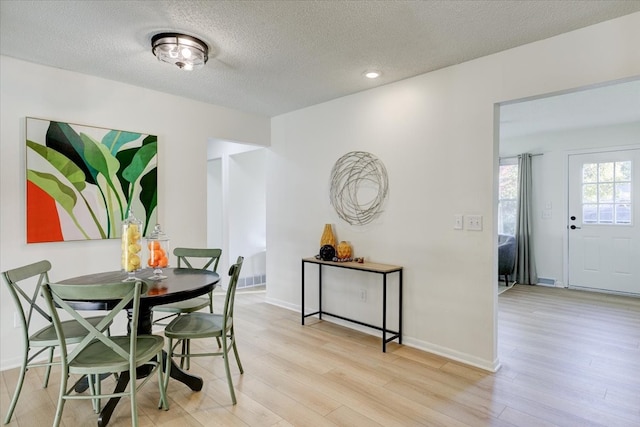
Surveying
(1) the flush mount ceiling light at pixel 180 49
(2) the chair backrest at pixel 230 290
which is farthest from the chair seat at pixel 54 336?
(1) the flush mount ceiling light at pixel 180 49

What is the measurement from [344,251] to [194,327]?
1.71 m

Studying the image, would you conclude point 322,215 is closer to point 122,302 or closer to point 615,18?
point 122,302

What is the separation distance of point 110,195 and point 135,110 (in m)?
0.88

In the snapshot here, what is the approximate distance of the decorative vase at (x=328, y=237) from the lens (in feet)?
12.3

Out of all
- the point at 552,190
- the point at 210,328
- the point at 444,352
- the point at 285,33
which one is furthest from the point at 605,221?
the point at 210,328

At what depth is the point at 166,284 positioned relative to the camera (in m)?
2.32

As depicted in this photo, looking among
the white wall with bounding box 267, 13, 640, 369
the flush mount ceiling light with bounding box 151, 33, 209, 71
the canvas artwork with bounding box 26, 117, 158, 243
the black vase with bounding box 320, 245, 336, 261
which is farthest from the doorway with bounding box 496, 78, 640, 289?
the canvas artwork with bounding box 26, 117, 158, 243

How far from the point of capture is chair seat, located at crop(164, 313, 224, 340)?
2240 millimetres

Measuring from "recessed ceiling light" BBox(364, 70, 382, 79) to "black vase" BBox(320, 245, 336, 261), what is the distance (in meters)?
1.70

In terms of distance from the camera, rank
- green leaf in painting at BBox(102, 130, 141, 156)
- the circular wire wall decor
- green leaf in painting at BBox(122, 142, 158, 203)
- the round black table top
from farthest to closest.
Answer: the circular wire wall decor < green leaf in painting at BBox(122, 142, 158, 203) < green leaf in painting at BBox(102, 130, 141, 156) < the round black table top

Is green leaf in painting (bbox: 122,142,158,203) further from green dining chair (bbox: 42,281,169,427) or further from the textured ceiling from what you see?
green dining chair (bbox: 42,281,169,427)

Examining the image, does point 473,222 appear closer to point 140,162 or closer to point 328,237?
point 328,237

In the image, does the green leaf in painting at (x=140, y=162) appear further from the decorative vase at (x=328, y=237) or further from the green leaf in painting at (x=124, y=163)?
the decorative vase at (x=328, y=237)

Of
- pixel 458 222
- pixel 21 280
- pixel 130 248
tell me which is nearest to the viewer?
pixel 21 280
